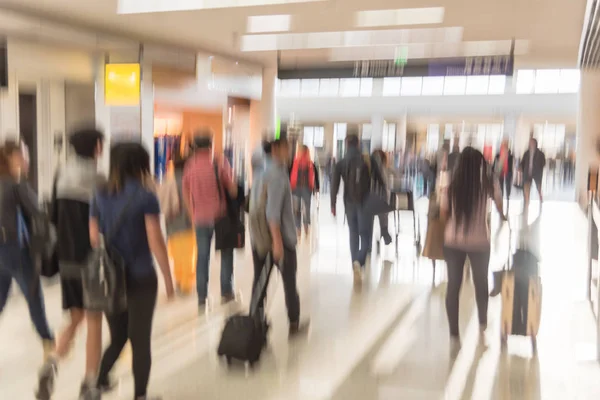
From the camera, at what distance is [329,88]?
30.9 metres

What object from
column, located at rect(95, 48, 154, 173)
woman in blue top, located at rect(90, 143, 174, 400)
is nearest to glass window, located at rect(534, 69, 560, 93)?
column, located at rect(95, 48, 154, 173)

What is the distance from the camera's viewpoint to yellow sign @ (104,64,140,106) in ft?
36.8

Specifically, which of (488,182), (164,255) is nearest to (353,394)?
(164,255)

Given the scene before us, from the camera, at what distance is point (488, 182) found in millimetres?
→ 4898

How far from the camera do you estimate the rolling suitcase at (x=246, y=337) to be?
4.61 metres

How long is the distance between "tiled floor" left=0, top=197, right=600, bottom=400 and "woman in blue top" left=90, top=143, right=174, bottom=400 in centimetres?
87

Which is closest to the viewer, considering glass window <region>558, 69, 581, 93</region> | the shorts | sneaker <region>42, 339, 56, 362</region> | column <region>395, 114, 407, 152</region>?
the shorts

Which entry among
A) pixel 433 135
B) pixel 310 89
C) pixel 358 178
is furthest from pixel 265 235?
pixel 433 135

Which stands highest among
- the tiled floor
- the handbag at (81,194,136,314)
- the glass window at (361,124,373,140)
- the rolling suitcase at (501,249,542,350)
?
the glass window at (361,124,373,140)

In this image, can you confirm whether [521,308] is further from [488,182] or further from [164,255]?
[164,255]

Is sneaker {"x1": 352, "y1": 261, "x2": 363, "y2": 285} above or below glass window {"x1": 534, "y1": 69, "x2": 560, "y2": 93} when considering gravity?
below

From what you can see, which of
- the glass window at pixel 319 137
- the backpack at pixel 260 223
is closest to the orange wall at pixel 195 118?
the backpack at pixel 260 223

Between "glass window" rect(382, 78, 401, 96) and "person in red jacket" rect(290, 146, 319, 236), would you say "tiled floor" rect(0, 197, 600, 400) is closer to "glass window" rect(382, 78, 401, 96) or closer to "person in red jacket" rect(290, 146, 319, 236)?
"person in red jacket" rect(290, 146, 319, 236)

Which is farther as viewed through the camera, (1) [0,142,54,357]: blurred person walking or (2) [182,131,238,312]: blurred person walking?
(2) [182,131,238,312]: blurred person walking
